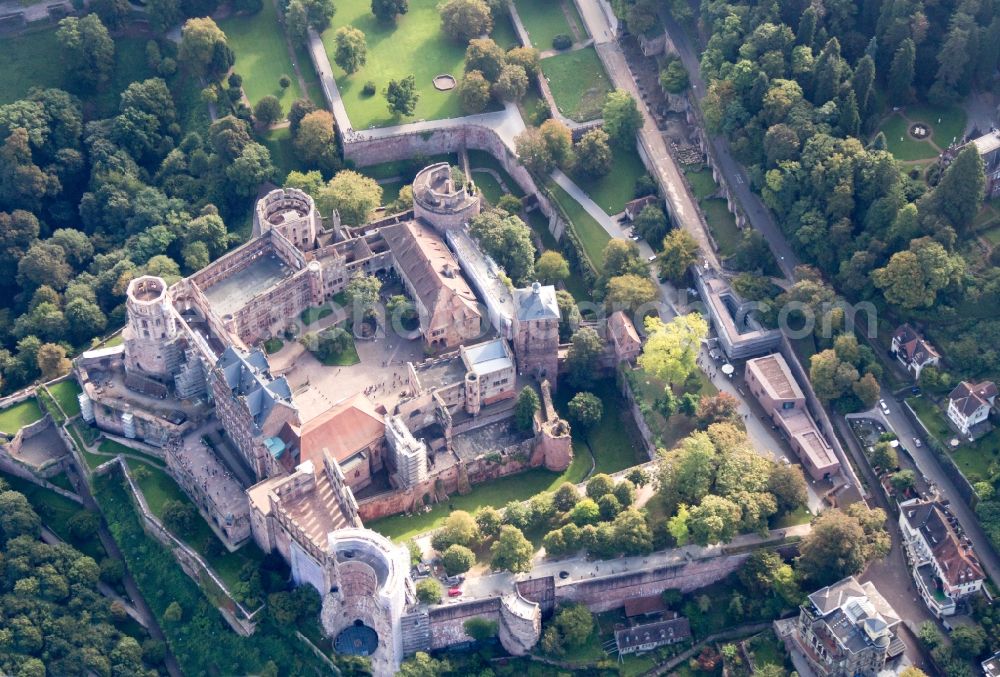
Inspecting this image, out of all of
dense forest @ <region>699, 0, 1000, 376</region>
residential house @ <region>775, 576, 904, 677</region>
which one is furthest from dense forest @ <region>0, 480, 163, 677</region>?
dense forest @ <region>699, 0, 1000, 376</region>

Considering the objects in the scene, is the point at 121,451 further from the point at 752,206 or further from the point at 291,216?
the point at 752,206

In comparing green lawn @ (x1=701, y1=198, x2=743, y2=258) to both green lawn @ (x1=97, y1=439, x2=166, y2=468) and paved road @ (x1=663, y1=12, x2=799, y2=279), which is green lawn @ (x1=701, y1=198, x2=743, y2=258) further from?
green lawn @ (x1=97, y1=439, x2=166, y2=468)

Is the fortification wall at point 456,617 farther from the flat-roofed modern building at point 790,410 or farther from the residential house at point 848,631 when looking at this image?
the flat-roofed modern building at point 790,410

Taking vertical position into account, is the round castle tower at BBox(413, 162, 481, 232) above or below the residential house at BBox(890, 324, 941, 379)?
above

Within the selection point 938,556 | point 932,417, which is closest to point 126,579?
point 938,556

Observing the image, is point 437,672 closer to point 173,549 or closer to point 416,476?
point 416,476
